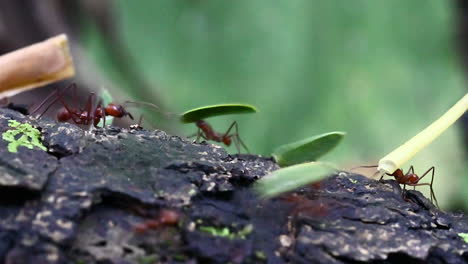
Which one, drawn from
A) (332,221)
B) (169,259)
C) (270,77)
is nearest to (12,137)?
(169,259)

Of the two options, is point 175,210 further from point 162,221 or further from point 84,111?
point 84,111

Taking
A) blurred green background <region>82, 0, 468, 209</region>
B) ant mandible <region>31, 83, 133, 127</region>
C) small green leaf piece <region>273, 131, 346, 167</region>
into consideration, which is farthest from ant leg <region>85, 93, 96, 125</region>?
blurred green background <region>82, 0, 468, 209</region>

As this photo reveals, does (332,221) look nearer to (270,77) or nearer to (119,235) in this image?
(119,235)

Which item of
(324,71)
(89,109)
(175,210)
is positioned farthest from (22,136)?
(324,71)

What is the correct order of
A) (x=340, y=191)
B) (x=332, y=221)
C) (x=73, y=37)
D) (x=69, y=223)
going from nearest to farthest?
(x=69, y=223) → (x=332, y=221) → (x=340, y=191) → (x=73, y=37)

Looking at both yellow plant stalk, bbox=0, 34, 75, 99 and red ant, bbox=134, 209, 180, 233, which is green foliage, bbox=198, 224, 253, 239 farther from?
yellow plant stalk, bbox=0, 34, 75, 99

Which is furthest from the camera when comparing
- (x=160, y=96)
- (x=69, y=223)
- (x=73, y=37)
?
(x=73, y=37)
